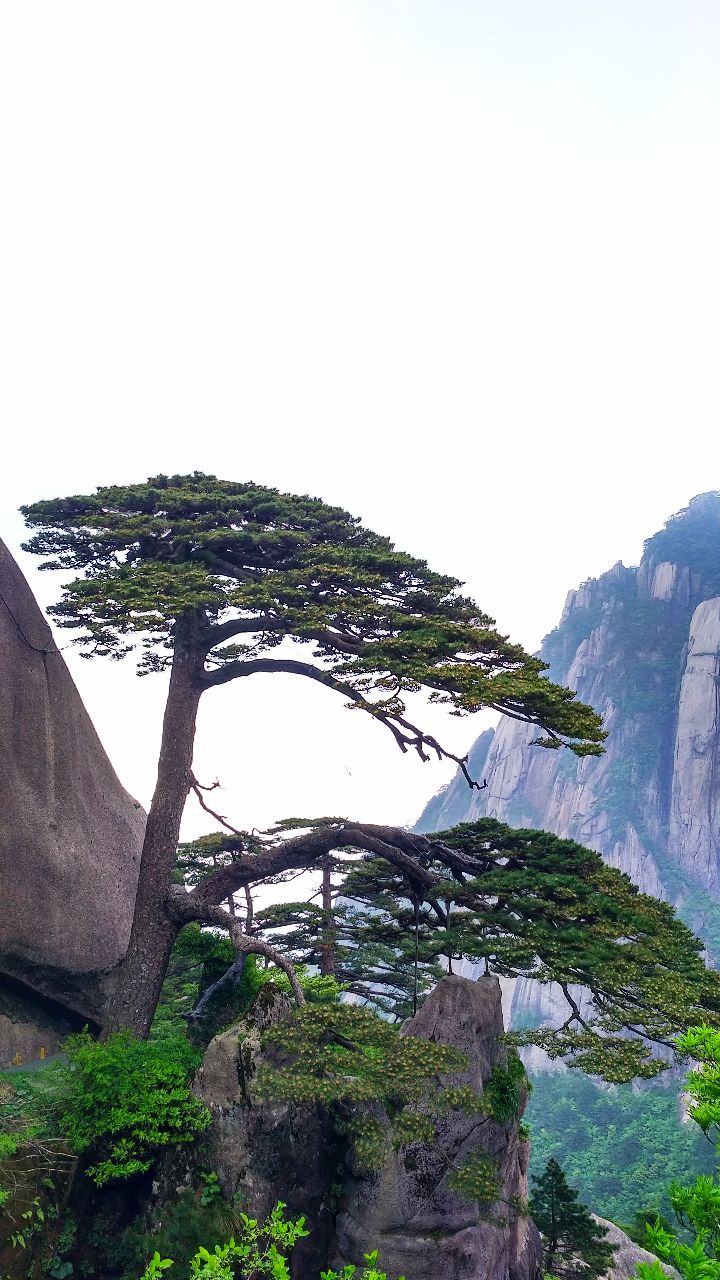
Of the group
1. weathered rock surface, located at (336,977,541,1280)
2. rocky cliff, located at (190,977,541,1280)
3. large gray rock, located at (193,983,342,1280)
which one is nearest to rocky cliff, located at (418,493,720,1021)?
weathered rock surface, located at (336,977,541,1280)

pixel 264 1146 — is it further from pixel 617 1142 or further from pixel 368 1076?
pixel 617 1142

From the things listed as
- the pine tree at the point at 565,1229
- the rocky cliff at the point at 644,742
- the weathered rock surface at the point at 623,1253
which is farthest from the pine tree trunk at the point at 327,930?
the rocky cliff at the point at 644,742

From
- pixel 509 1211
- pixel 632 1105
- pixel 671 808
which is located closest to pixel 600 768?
pixel 671 808

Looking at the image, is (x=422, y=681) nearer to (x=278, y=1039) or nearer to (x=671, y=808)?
(x=278, y=1039)

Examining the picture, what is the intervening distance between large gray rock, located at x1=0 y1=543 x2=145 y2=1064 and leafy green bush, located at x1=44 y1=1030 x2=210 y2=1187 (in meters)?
2.77

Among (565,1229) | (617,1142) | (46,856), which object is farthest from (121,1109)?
(617,1142)

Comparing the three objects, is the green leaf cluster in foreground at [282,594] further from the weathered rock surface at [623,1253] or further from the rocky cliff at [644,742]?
the rocky cliff at [644,742]


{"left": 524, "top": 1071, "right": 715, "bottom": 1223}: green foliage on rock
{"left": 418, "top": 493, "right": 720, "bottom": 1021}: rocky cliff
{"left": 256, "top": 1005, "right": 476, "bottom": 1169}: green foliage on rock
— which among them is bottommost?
{"left": 524, "top": 1071, "right": 715, "bottom": 1223}: green foliage on rock

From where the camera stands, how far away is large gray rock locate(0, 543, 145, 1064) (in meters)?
13.2

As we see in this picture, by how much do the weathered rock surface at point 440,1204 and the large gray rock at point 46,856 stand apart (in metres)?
6.01

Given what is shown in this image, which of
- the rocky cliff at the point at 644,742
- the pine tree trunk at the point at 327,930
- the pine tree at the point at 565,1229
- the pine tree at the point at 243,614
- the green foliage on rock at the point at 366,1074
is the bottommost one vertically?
the pine tree at the point at 565,1229

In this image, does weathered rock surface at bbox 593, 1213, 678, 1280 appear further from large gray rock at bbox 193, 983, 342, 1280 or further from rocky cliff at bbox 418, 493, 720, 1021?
rocky cliff at bbox 418, 493, 720, 1021

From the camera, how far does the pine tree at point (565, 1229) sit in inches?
632

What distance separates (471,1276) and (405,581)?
985 cm
